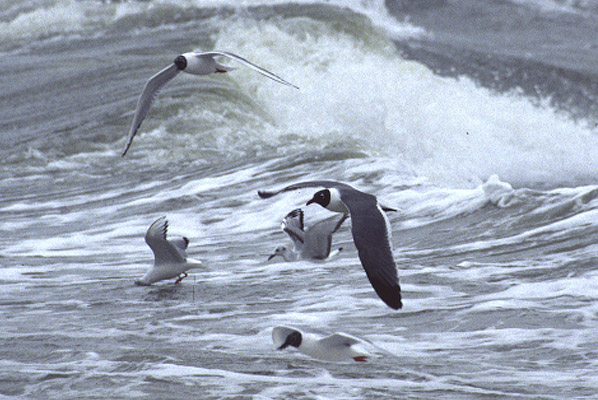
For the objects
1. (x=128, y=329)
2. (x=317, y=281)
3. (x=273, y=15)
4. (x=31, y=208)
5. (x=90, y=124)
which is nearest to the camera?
(x=128, y=329)

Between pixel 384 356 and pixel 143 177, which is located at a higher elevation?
pixel 384 356

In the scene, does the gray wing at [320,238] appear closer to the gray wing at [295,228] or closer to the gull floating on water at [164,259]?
the gray wing at [295,228]

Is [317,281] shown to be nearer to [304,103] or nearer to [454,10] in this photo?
[304,103]

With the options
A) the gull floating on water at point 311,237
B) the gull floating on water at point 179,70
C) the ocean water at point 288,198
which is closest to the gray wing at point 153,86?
the gull floating on water at point 179,70

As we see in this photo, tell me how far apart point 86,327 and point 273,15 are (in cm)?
1837

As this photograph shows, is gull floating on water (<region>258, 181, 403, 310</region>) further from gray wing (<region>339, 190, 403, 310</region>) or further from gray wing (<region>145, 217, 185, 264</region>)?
gray wing (<region>145, 217, 185, 264</region>)

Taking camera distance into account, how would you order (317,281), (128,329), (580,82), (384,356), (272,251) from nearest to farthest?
1. (384,356)
2. (128,329)
3. (317,281)
4. (272,251)
5. (580,82)

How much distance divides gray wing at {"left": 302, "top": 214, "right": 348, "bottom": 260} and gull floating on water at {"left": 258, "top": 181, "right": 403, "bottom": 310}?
0.98m

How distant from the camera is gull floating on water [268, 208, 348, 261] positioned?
8469 millimetres

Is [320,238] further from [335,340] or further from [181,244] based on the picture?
[335,340]

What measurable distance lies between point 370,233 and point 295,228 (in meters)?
2.57

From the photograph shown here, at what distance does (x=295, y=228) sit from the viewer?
8648 mm

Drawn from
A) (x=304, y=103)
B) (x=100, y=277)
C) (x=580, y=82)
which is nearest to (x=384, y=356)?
(x=100, y=277)

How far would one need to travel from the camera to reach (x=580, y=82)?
71.5 feet
